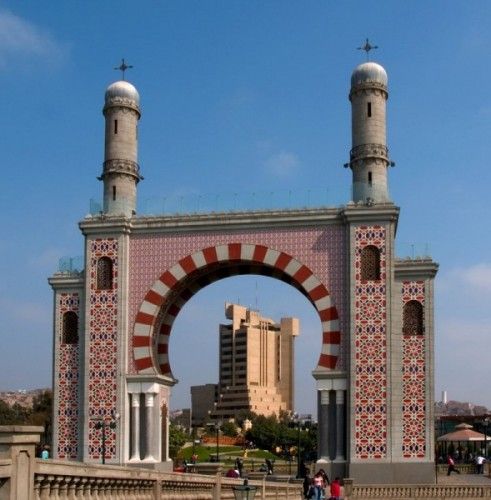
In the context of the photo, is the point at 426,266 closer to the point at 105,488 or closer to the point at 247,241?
the point at 247,241

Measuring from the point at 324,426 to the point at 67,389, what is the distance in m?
8.47

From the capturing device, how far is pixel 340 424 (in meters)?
30.0

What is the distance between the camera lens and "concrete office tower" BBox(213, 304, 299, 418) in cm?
14938

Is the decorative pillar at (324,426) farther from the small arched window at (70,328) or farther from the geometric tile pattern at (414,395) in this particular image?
the small arched window at (70,328)

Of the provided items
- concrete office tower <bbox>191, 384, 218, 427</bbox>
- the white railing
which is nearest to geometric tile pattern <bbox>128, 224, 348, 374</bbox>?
the white railing

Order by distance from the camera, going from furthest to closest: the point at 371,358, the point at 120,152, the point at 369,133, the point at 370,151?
the point at 120,152, the point at 369,133, the point at 370,151, the point at 371,358

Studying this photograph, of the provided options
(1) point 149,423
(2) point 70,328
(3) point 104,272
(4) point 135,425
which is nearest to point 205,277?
(3) point 104,272

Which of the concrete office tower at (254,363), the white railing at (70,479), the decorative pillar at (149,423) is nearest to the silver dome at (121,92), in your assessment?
the decorative pillar at (149,423)

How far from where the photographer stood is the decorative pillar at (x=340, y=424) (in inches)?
1179

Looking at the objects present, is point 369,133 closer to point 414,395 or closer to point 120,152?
point 120,152

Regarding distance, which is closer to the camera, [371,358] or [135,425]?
[371,358]

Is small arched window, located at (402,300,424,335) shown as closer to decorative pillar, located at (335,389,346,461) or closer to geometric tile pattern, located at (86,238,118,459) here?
decorative pillar, located at (335,389,346,461)

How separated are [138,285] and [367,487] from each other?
10243 mm

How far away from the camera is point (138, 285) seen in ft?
105
